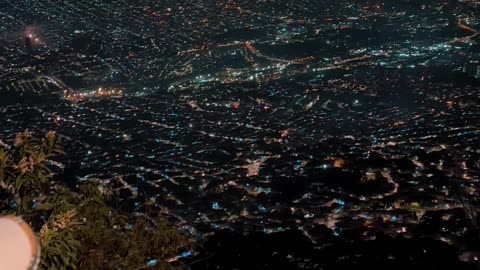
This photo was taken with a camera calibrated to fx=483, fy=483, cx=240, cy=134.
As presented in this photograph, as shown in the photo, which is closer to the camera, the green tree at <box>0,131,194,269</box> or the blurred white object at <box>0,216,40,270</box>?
the blurred white object at <box>0,216,40,270</box>

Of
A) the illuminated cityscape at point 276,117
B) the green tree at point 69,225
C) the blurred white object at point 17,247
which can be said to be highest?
the blurred white object at point 17,247

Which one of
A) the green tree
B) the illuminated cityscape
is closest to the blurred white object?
the green tree

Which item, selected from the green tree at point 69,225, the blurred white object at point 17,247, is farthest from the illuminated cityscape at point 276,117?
the blurred white object at point 17,247

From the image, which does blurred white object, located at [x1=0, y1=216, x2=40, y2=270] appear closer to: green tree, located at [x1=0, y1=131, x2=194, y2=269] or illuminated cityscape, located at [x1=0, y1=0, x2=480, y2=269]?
green tree, located at [x1=0, y1=131, x2=194, y2=269]

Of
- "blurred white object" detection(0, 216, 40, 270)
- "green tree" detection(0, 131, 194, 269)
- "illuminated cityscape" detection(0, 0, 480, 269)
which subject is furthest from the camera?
"illuminated cityscape" detection(0, 0, 480, 269)

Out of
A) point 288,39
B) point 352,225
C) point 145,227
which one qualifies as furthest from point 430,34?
point 145,227

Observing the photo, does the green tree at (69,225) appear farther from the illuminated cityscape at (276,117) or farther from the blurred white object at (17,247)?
the blurred white object at (17,247)
